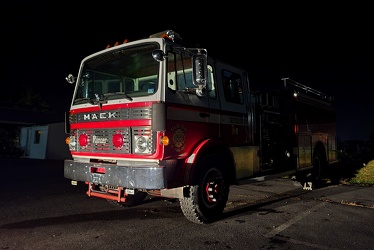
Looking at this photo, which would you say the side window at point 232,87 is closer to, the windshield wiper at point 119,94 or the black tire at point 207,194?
the black tire at point 207,194

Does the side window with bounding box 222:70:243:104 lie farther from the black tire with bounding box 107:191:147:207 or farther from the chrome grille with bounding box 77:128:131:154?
the black tire with bounding box 107:191:147:207

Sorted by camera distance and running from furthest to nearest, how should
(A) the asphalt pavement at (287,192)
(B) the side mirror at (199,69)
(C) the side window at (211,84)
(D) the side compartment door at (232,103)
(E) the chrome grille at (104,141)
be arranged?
1. (A) the asphalt pavement at (287,192)
2. (D) the side compartment door at (232,103)
3. (C) the side window at (211,84)
4. (E) the chrome grille at (104,141)
5. (B) the side mirror at (199,69)

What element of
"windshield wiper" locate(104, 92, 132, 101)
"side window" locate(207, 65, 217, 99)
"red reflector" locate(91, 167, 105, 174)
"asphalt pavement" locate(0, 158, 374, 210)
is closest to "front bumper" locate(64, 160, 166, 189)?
"red reflector" locate(91, 167, 105, 174)

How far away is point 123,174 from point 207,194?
56.2 inches

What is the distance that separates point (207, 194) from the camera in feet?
A: 15.6

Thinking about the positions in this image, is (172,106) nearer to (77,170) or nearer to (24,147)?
(77,170)

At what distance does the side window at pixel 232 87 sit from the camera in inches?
216

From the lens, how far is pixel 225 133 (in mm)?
5309

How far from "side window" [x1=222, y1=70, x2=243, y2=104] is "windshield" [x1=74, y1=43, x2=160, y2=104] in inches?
59.9

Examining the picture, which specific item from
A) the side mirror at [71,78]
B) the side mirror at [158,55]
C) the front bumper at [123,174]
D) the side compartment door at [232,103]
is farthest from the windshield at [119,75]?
the side compartment door at [232,103]

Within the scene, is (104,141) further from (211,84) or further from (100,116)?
(211,84)

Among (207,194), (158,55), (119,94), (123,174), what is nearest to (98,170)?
(123,174)

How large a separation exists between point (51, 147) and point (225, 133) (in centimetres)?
1883

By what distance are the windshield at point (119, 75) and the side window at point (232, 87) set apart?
1520mm
